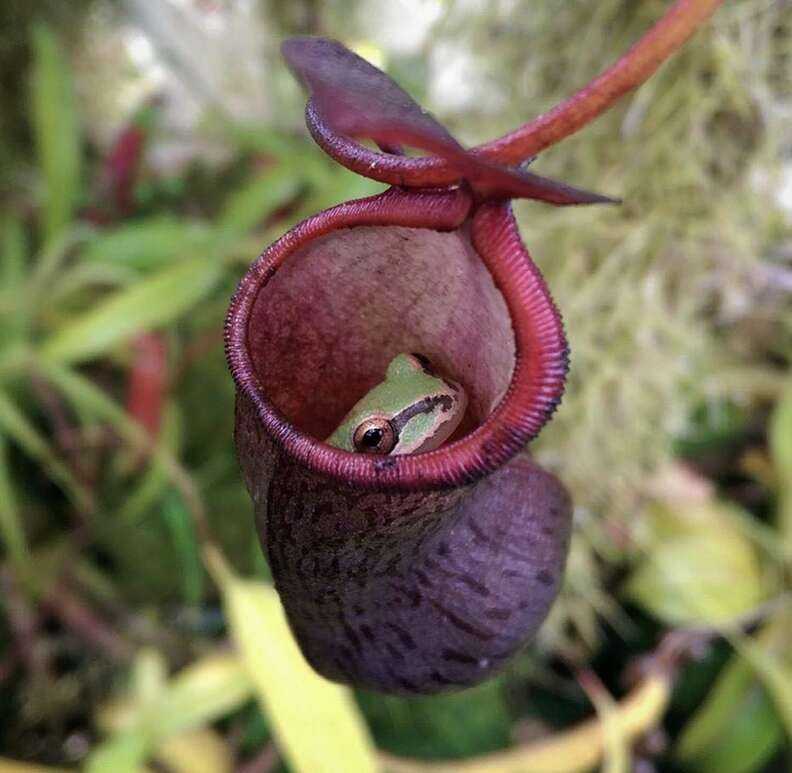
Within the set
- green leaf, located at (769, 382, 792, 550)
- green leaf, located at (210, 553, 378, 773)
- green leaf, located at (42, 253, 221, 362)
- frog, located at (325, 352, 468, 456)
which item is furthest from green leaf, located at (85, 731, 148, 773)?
green leaf, located at (769, 382, 792, 550)

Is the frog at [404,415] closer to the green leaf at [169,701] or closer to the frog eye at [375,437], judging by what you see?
the frog eye at [375,437]

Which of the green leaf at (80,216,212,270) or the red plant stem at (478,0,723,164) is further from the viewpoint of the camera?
the green leaf at (80,216,212,270)

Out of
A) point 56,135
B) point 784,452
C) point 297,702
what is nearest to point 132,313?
point 56,135

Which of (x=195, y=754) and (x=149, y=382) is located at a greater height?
(x=149, y=382)

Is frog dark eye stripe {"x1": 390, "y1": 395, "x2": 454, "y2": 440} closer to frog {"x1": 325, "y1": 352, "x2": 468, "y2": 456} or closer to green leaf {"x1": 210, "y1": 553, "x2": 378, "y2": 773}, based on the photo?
frog {"x1": 325, "y1": 352, "x2": 468, "y2": 456}

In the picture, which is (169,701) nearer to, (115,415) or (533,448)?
(115,415)

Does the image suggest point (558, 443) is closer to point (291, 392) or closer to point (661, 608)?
point (661, 608)
